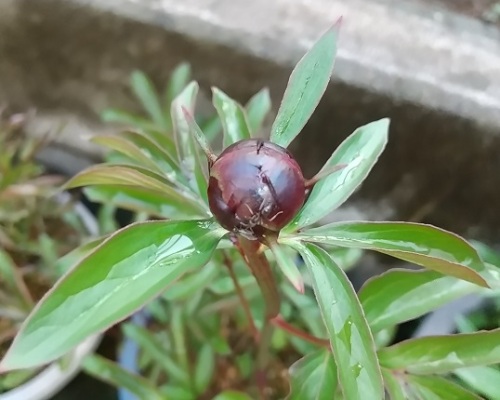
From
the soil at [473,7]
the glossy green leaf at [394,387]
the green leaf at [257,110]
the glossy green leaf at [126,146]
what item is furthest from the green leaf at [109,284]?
the soil at [473,7]

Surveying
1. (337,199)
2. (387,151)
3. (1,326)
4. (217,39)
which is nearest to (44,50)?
(217,39)

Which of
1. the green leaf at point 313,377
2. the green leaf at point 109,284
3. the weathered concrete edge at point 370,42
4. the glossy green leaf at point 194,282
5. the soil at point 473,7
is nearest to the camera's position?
the green leaf at point 109,284

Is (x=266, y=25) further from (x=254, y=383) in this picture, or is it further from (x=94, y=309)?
(x=94, y=309)

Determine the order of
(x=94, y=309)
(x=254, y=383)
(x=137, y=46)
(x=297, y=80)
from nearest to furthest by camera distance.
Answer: (x=94, y=309) → (x=297, y=80) → (x=254, y=383) → (x=137, y=46)

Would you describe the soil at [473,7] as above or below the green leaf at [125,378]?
above

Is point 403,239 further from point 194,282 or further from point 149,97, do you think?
point 149,97

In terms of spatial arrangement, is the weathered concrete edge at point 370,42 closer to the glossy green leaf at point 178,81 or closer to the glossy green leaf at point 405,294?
the glossy green leaf at point 178,81
